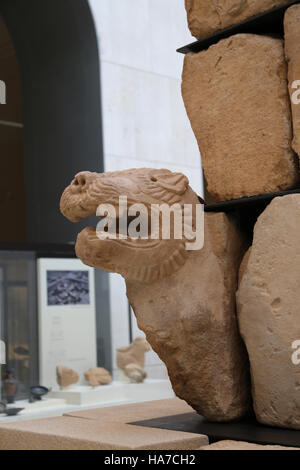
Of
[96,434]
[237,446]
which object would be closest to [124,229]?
[96,434]

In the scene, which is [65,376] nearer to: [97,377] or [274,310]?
[97,377]

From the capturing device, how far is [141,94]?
8617 mm

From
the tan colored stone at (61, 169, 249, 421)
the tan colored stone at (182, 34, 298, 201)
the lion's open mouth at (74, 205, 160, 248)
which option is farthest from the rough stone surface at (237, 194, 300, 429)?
the lion's open mouth at (74, 205, 160, 248)

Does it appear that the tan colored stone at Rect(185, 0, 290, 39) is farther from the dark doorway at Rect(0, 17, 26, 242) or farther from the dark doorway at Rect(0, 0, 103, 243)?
the dark doorway at Rect(0, 17, 26, 242)

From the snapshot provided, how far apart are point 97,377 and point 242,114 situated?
461cm

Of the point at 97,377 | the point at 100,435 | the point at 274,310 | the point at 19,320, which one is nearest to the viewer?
the point at 100,435

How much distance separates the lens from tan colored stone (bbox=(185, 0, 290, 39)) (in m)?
2.83

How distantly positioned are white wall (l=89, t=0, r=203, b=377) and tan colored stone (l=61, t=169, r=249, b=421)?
5.03 m

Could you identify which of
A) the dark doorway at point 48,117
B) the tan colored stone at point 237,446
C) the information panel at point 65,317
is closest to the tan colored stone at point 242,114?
the tan colored stone at point 237,446

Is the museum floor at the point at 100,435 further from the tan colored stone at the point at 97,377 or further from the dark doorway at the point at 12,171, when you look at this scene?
the dark doorway at the point at 12,171

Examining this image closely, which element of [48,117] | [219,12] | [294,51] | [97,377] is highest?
[48,117]

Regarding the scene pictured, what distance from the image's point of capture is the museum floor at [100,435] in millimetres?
2355

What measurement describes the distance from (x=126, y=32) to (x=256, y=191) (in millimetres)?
6215

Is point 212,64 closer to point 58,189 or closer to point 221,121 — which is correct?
point 221,121
